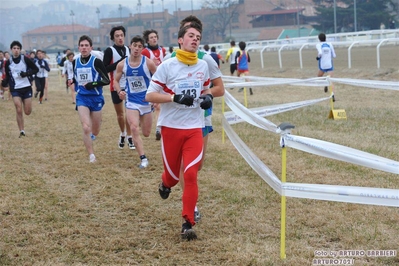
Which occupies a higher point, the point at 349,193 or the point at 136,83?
the point at 136,83

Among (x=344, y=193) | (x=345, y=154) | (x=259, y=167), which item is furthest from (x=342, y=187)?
(x=259, y=167)

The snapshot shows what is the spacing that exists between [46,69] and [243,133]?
12.5 m

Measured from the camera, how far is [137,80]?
9.54m

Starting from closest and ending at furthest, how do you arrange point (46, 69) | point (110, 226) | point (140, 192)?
point (110, 226)
point (140, 192)
point (46, 69)

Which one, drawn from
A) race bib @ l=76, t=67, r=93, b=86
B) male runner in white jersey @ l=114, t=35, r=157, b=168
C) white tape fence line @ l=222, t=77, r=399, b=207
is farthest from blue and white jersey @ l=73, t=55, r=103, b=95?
white tape fence line @ l=222, t=77, r=399, b=207

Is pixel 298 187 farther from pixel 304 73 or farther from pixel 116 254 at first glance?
pixel 304 73

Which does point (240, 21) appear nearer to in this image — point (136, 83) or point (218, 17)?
point (218, 17)

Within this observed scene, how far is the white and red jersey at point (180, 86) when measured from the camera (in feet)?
19.9

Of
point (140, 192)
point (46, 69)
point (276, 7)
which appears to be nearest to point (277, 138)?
point (140, 192)

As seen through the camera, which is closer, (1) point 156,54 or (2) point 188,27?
(2) point 188,27

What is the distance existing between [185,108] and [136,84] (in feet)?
11.8

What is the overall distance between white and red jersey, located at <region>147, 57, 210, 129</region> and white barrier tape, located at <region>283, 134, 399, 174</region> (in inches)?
50.4

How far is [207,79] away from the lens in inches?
245

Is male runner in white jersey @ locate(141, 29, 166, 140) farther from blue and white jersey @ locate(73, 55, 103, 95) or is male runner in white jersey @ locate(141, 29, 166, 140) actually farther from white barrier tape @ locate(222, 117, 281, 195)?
white barrier tape @ locate(222, 117, 281, 195)
